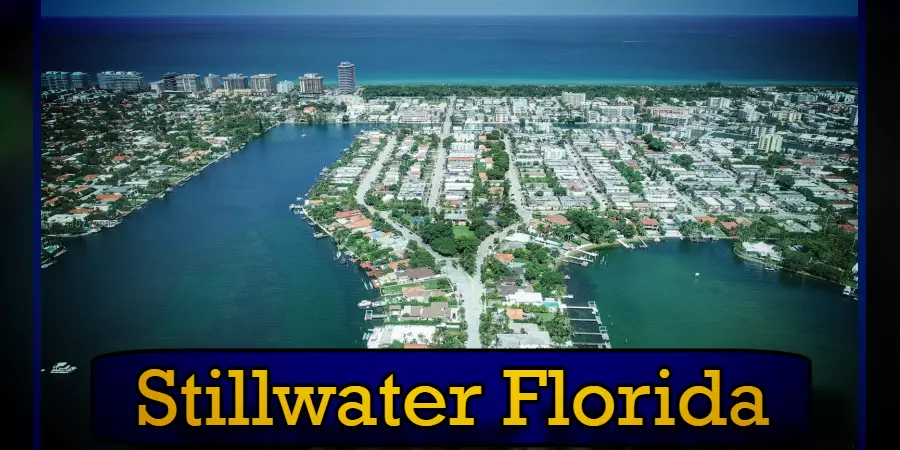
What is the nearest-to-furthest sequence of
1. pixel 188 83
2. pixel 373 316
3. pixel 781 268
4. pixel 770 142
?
pixel 373 316 → pixel 781 268 → pixel 770 142 → pixel 188 83

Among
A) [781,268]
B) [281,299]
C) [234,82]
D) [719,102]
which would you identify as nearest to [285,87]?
[234,82]

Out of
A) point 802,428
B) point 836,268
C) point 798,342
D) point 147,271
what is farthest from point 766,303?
point 147,271

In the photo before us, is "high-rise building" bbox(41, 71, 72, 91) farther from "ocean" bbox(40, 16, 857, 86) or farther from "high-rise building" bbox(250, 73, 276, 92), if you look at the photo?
"high-rise building" bbox(250, 73, 276, 92)

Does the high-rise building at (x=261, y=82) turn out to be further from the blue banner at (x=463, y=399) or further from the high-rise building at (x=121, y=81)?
the blue banner at (x=463, y=399)

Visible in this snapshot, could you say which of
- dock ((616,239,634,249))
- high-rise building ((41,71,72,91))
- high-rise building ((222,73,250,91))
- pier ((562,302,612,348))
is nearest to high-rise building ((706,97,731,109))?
dock ((616,239,634,249))

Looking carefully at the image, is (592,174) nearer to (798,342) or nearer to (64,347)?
(798,342)

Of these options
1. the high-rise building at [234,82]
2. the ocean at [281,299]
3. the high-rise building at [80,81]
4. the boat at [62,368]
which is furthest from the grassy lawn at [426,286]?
the high-rise building at [80,81]
